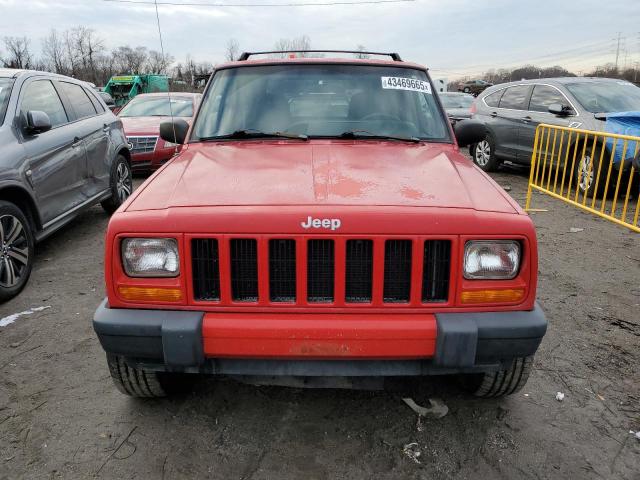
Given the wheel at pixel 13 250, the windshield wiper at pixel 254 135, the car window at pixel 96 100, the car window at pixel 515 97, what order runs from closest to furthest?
1. the windshield wiper at pixel 254 135
2. the wheel at pixel 13 250
3. the car window at pixel 96 100
4. the car window at pixel 515 97

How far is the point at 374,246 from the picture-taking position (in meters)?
2.21

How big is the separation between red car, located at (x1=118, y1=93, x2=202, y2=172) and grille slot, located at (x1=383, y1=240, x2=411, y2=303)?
7119 millimetres

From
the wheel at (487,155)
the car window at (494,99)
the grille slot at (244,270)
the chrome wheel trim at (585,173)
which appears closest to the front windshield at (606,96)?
the chrome wheel trim at (585,173)

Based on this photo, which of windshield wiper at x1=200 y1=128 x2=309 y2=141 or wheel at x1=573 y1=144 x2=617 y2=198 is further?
wheel at x1=573 y1=144 x2=617 y2=198

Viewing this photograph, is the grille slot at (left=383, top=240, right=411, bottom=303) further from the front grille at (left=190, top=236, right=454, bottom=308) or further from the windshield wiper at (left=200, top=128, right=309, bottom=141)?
the windshield wiper at (left=200, top=128, right=309, bottom=141)

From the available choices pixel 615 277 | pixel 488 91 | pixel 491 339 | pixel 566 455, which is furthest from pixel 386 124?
pixel 488 91

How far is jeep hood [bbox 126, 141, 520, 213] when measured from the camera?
92.6 inches

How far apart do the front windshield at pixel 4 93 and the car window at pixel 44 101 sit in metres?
0.14

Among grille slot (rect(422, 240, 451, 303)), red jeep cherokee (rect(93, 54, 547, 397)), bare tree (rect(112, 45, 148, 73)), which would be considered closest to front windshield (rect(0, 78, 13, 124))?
red jeep cherokee (rect(93, 54, 547, 397))

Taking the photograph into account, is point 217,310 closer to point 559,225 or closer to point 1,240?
point 1,240

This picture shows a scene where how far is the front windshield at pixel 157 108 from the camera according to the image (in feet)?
35.7

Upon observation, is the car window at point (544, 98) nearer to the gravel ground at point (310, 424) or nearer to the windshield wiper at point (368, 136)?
the gravel ground at point (310, 424)

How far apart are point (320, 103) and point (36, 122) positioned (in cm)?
278

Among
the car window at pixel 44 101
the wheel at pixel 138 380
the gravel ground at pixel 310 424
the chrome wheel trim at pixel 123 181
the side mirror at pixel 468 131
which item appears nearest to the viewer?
the gravel ground at pixel 310 424
